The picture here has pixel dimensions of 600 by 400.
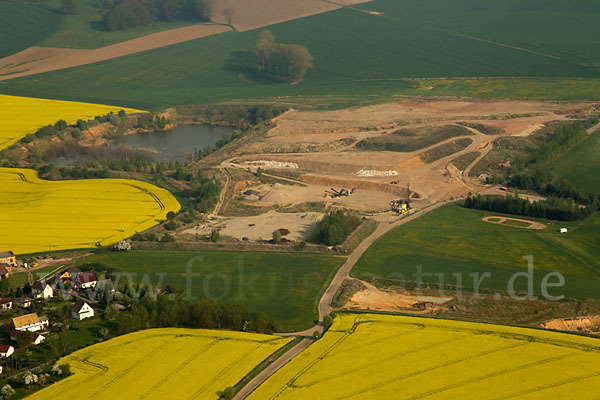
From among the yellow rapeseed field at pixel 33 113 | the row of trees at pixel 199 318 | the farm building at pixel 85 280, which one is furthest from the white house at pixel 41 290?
the yellow rapeseed field at pixel 33 113

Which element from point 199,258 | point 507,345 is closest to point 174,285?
point 199,258

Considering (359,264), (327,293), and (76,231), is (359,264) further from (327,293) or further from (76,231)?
(76,231)

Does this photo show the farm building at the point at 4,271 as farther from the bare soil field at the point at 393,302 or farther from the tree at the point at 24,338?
the bare soil field at the point at 393,302

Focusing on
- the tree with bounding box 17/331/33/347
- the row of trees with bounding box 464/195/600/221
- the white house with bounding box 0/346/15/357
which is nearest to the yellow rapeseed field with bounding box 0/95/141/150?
the row of trees with bounding box 464/195/600/221

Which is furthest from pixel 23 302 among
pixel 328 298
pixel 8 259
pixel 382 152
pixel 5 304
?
pixel 382 152

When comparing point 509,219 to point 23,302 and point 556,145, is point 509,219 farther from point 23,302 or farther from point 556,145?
point 23,302

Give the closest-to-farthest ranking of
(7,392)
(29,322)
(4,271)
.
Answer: (7,392), (29,322), (4,271)
